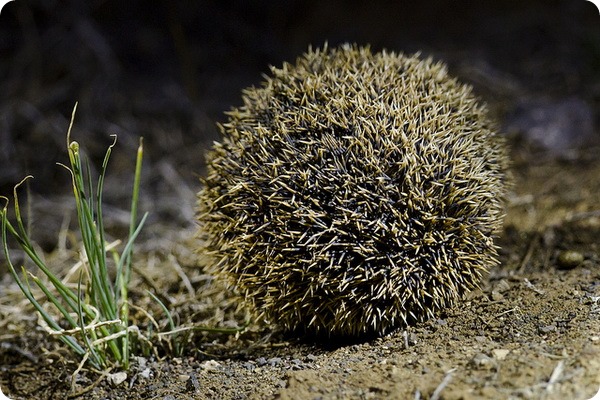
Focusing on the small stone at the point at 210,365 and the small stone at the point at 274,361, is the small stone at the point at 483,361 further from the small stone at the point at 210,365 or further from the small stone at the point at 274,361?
the small stone at the point at 210,365

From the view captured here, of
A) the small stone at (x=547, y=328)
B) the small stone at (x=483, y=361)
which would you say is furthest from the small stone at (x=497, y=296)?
the small stone at (x=483, y=361)

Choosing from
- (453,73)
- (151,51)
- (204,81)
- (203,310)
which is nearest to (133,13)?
(151,51)

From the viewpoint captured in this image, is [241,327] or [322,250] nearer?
[322,250]

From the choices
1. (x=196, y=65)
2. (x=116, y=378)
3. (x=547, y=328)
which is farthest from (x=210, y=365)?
(x=196, y=65)

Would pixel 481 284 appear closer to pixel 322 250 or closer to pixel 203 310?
pixel 322 250

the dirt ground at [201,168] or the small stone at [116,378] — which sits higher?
the dirt ground at [201,168]

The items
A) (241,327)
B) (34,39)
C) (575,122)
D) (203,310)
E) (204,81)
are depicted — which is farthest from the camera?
(204,81)
